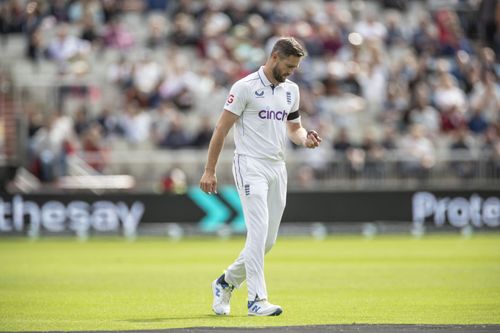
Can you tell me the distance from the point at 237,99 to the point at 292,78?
17541 mm

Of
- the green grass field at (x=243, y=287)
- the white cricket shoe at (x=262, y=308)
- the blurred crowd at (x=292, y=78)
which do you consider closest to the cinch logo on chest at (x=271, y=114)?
the white cricket shoe at (x=262, y=308)

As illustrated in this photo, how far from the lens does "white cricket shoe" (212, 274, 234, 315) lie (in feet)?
35.2

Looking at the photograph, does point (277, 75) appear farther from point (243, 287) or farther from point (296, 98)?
point (243, 287)

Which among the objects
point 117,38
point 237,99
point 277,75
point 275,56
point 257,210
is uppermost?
point 117,38

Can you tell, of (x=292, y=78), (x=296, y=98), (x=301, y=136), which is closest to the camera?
(x=296, y=98)

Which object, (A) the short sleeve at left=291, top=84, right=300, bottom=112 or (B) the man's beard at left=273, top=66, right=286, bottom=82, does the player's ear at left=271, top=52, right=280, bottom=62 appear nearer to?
(B) the man's beard at left=273, top=66, right=286, bottom=82

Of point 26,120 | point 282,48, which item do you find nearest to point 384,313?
point 282,48

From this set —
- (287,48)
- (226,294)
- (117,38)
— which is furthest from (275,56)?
(117,38)

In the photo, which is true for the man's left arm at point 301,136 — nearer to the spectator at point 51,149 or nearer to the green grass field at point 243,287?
the green grass field at point 243,287

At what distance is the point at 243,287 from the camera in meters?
14.3

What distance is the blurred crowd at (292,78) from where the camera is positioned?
85.9 feet

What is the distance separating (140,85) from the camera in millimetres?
27469

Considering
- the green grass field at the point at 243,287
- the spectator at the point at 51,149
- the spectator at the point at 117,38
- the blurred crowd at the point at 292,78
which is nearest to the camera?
the green grass field at the point at 243,287

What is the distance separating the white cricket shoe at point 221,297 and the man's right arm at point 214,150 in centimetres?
102
